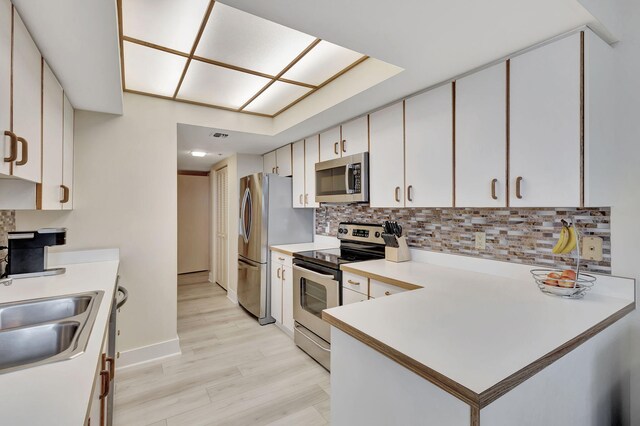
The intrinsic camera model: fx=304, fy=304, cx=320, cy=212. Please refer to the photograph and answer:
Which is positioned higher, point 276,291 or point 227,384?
point 276,291

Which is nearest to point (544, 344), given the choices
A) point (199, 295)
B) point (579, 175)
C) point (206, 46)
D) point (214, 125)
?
point (579, 175)

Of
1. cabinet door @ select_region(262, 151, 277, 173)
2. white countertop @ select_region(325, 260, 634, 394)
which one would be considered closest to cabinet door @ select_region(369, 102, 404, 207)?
white countertop @ select_region(325, 260, 634, 394)

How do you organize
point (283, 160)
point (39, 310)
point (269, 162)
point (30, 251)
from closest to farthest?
1. point (39, 310)
2. point (30, 251)
3. point (283, 160)
4. point (269, 162)

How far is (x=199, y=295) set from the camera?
4.71 m

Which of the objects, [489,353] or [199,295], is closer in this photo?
[489,353]

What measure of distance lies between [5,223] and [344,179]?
249 centimetres

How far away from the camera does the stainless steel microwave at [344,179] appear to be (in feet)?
8.52

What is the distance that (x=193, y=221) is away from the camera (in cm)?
619

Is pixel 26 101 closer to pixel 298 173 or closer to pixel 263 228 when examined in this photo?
pixel 263 228

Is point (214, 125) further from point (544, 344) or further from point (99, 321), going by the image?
point (544, 344)

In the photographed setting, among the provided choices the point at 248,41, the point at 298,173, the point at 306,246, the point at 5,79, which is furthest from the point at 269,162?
the point at 5,79

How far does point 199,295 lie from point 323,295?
9.53 ft

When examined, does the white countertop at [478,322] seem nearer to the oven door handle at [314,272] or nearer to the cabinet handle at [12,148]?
the oven door handle at [314,272]

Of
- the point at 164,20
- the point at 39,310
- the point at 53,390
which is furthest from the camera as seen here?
the point at 164,20
